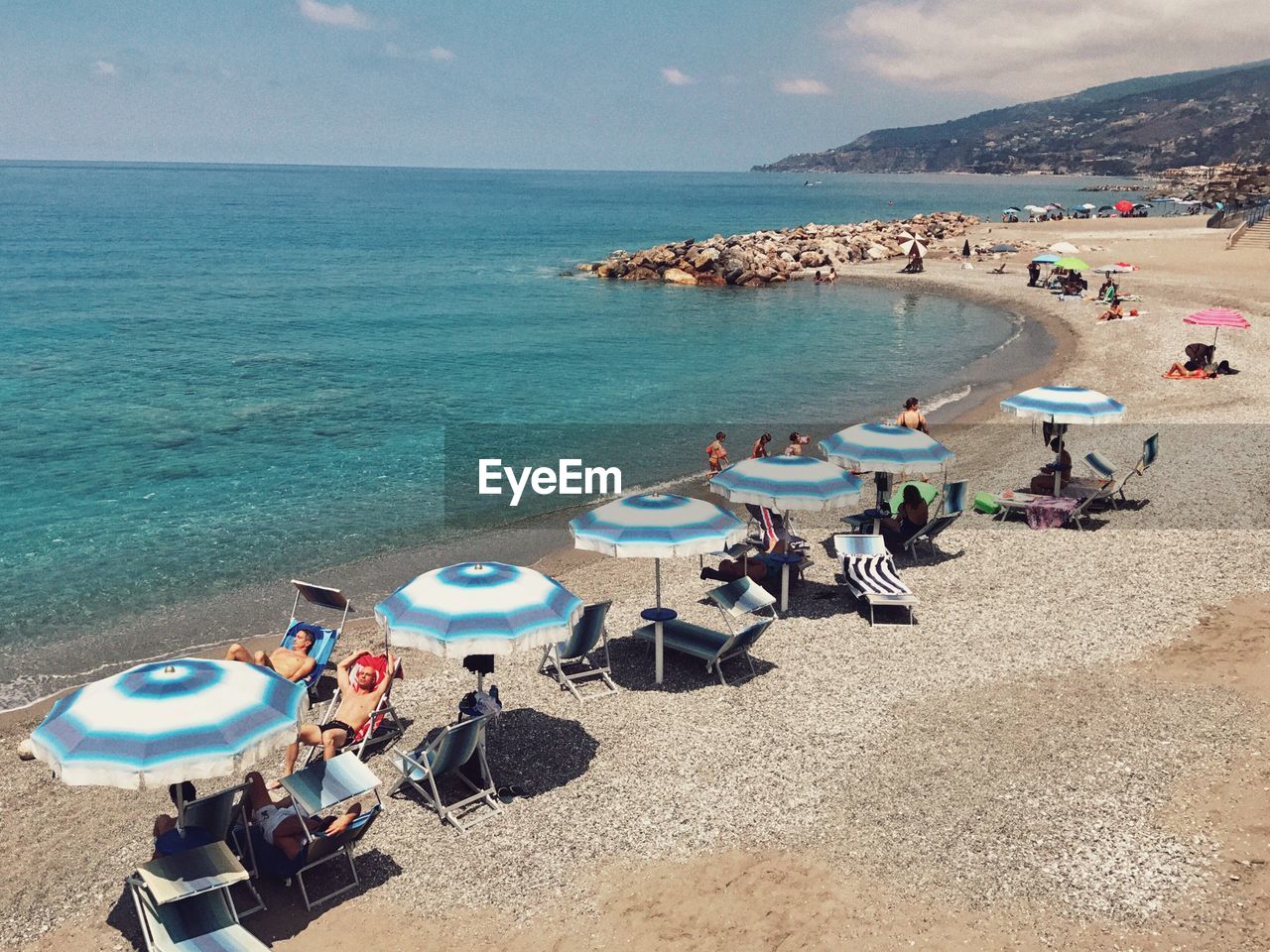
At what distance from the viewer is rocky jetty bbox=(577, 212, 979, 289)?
195 feet

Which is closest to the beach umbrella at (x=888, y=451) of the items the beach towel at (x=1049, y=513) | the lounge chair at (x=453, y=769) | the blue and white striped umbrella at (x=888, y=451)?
the blue and white striped umbrella at (x=888, y=451)

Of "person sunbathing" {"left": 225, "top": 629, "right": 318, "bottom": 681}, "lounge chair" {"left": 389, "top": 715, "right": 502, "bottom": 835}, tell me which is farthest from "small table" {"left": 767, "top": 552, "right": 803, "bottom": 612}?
"person sunbathing" {"left": 225, "top": 629, "right": 318, "bottom": 681}

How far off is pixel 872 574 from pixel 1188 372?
19288mm

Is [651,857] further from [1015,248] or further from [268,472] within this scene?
[1015,248]

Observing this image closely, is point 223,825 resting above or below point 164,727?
below

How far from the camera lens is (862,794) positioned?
350 inches

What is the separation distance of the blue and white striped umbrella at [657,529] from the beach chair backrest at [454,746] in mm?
2394

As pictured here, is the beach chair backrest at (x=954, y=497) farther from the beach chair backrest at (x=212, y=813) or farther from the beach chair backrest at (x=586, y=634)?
the beach chair backrest at (x=212, y=813)

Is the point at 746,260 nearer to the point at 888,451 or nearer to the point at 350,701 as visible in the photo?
the point at 888,451

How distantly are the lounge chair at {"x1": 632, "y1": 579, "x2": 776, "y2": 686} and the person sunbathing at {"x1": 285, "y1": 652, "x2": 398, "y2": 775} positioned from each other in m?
3.22

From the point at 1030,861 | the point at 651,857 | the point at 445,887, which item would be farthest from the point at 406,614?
the point at 1030,861

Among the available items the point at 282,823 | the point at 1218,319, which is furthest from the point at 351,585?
the point at 1218,319

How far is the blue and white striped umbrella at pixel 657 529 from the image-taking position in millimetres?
10305

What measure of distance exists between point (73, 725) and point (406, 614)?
2.73 meters
